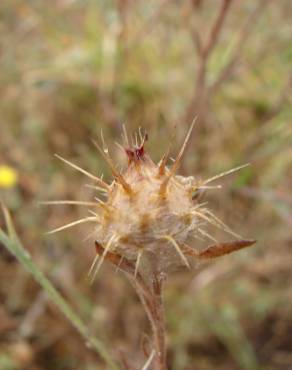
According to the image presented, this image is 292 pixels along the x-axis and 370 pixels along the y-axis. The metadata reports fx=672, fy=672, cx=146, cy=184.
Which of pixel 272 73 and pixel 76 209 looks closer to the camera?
pixel 76 209

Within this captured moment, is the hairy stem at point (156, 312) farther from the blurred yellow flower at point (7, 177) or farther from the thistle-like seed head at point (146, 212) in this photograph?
the blurred yellow flower at point (7, 177)

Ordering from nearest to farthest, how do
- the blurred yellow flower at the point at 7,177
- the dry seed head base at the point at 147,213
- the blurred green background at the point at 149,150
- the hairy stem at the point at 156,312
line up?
the dry seed head base at the point at 147,213 → the hairy stem at the point at 156,312 → the blurred green background at the point at 149,150 → the blurred yellow flower at the point at 7,177

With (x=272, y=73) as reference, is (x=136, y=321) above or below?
below

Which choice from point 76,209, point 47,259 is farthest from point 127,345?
point 76,209

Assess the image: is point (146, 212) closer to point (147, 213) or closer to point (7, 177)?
point (147, 213)

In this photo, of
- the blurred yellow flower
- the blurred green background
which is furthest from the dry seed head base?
the blurred yellow flower

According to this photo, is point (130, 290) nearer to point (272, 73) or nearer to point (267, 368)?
point (267, 368)

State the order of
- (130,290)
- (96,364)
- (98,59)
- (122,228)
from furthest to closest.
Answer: (98,59)
(130,290)
(96,364)
(122,228)

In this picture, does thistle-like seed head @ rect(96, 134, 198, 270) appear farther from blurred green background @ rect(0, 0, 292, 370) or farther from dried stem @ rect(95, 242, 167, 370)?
blurred green background @ rect(0, 0, 292, 370)

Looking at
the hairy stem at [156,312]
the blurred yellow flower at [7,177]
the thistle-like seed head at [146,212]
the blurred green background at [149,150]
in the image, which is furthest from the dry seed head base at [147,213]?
the blurred yellow flower at [7,177]
